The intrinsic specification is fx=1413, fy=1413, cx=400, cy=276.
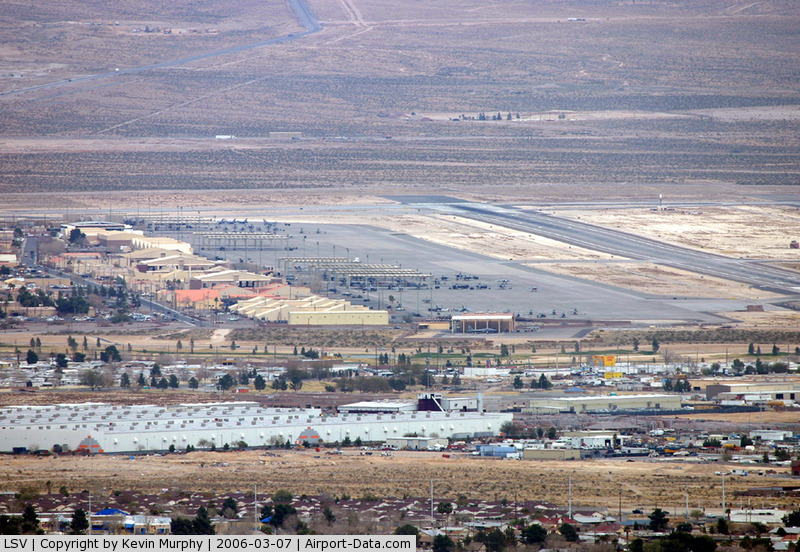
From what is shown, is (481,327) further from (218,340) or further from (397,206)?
(397,206)

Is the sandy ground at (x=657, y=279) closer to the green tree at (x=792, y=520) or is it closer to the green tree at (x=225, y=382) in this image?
the green tree at (x=225, y=382)

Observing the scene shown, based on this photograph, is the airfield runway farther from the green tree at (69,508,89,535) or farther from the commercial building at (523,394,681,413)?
the green tree at (69,508,89,535)

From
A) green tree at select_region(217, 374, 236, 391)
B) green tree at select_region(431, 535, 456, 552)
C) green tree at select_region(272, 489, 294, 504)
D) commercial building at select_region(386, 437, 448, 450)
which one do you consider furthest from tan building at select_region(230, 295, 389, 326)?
green tree at select_region(431, 535, 456, 552)

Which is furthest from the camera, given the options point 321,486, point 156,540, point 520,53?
point 520,53

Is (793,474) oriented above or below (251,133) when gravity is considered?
below

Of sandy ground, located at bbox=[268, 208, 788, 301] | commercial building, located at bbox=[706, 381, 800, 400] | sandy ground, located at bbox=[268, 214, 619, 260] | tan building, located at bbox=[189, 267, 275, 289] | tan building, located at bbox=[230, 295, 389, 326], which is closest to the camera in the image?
commercial building, located at bbox=[706, 381, 800, 400]

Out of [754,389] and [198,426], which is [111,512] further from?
[754,389]

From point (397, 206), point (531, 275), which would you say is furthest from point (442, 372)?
point (397, 206)
